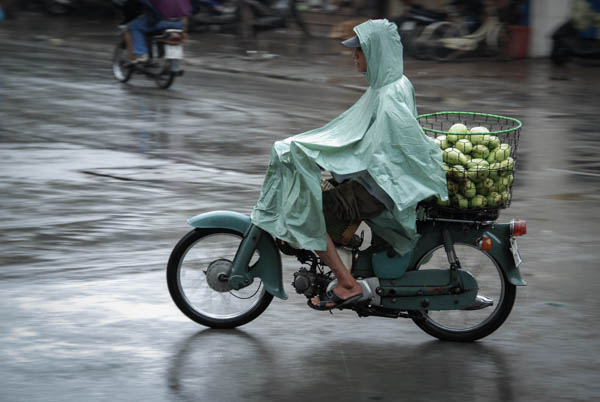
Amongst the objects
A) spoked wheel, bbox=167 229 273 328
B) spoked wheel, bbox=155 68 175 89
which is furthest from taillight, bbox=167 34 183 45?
spoked wheel, bbox=167 229 273 328

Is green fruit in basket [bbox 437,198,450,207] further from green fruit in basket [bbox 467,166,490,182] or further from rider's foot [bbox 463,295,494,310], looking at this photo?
rider's foot [bbox 463,295,494,310]

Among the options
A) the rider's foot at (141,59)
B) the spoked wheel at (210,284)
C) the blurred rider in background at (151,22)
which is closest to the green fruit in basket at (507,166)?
the spoked wheel at (210,284)

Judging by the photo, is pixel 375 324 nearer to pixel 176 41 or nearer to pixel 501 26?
pixel 176 41

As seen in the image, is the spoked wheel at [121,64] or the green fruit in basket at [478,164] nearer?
the green fruit in basket at [478,164]

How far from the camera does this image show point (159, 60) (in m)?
15.2

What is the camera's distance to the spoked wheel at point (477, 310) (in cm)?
514

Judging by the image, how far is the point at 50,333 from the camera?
17.1 feet

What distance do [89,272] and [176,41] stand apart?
355 inches

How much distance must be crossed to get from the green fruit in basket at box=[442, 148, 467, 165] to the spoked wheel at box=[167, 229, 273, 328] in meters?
1.28

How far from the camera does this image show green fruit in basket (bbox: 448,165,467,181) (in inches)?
190

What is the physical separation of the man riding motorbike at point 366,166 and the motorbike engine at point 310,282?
19cm

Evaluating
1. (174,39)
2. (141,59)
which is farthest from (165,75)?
(174,39)

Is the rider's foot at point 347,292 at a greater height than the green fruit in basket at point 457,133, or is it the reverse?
the green fruit in basket at point 457,133

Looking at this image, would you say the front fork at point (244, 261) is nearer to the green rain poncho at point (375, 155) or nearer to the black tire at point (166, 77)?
the green rain poncho at point (375, 155)
